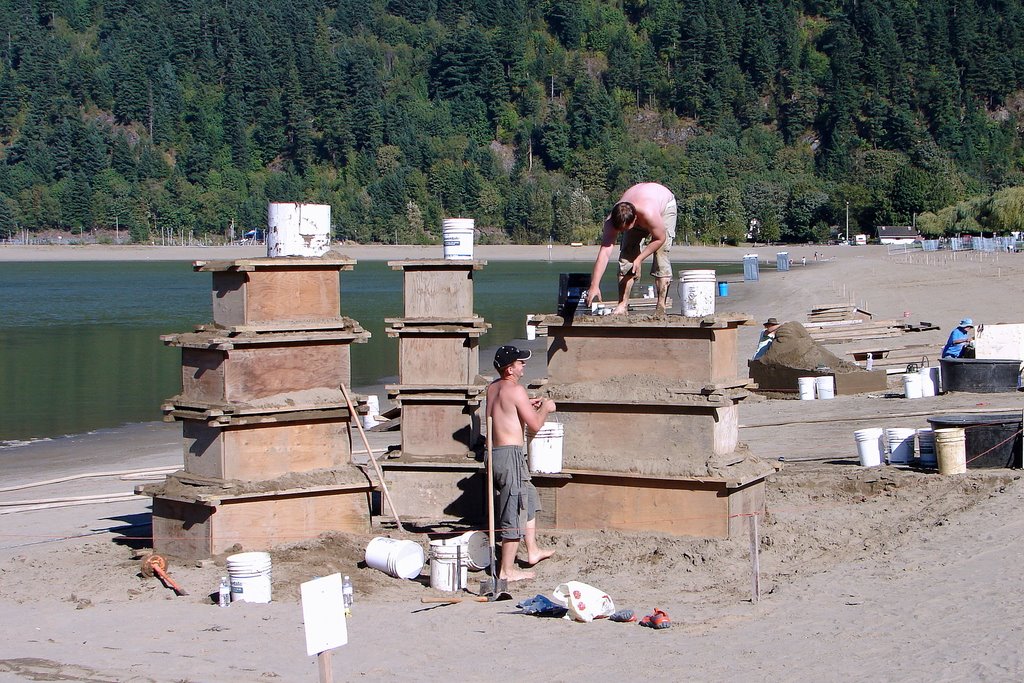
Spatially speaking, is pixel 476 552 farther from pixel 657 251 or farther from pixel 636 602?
pixel 657 251

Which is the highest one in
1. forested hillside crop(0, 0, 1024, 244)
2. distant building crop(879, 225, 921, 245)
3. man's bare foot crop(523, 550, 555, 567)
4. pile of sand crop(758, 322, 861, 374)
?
forested hillside crop(0, 0, 1024, 244)

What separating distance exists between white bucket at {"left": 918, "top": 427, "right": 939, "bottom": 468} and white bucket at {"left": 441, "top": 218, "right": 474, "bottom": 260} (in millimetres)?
4628

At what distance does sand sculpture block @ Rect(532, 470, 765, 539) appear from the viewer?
10.2 m

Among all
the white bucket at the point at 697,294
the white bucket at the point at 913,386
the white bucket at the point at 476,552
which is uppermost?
the white bucket at the point at 697,294

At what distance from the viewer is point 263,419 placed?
10.4m

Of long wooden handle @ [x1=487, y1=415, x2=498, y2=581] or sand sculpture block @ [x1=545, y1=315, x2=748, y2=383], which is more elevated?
sand sculpture block @ [x1=545, y1=315, x2=748, y2=383]

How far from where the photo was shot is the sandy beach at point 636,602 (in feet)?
25.0

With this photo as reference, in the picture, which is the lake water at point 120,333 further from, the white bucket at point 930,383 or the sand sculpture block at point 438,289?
the white bucket at point 930,383

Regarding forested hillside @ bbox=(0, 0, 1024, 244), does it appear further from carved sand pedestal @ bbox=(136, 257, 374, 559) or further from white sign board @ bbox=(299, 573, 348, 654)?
white sign board @ bbox=(299, 573, 348, 654)

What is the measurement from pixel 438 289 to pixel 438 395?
982 millimetres

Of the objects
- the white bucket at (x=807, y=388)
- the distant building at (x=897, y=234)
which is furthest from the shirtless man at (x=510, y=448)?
the distant building at (x=897, y=234)

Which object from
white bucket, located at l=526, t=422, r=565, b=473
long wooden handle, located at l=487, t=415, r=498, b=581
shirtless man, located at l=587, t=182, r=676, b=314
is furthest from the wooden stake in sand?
shirtless man, located at l=587, t=182, r=676, b=314

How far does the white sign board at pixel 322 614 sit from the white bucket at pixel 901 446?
7897 mm

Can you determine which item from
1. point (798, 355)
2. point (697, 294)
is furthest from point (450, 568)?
point (798, 355)
